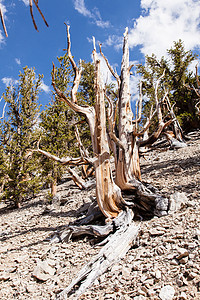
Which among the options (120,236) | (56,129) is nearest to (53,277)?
(120,236)

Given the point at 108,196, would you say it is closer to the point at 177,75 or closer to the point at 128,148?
the point at 128,148

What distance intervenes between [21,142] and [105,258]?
6.29 metres

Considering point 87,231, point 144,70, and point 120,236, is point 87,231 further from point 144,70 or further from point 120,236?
point 144,70

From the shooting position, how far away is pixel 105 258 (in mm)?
2115

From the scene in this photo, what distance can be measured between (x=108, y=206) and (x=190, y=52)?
516 inches

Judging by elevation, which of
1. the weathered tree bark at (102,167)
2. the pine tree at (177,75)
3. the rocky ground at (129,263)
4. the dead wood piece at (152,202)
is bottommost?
the rocky ground at (129,263)

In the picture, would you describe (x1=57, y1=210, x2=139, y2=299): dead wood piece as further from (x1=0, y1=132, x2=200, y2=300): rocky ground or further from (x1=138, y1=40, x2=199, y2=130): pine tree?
(x1=138, y1=40, x2=199, y2=130): pine tree

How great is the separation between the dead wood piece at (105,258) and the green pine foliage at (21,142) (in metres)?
5.13

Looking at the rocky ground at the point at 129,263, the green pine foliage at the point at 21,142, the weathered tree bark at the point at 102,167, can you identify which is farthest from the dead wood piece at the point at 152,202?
the green pine foliage at the point at 21,142

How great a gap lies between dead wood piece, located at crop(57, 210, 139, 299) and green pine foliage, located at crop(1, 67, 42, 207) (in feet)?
16.8

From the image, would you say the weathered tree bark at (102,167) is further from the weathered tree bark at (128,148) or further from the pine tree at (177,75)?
the pine tree at (177,75)

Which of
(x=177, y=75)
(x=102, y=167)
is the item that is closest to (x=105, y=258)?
(x=102, y=167)

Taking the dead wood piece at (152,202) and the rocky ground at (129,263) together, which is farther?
the dead wood piece at (152,202)

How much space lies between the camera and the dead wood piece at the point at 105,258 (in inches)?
71.5
